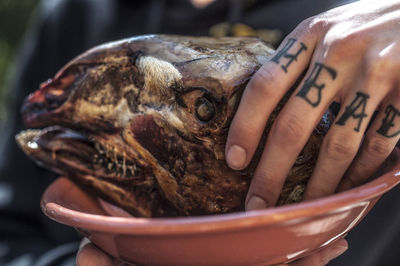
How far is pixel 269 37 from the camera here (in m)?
1.38

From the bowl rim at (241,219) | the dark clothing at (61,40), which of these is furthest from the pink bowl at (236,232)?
the dark clothing at (61,40)

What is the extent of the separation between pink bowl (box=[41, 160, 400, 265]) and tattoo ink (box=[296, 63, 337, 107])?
13 cm

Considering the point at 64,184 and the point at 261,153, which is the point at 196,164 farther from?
the point at 64,184

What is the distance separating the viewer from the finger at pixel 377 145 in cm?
55

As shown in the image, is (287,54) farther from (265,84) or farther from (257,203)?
(257,203)

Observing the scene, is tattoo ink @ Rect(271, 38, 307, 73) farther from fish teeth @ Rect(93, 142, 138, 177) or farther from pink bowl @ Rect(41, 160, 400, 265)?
fish teeth @ Rect(93, 142, 138, 177)

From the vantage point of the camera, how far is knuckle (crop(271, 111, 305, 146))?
54cm

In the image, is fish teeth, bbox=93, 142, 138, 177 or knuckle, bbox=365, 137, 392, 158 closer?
knuckle, bbox=365, 137, 392, 158

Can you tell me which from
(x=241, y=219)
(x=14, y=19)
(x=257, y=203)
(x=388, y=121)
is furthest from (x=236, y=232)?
(x=14, y=19)

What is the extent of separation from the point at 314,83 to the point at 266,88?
62 mm

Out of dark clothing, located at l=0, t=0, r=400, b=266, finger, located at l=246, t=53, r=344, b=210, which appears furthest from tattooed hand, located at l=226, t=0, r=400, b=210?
dark clothing, located at l=0, t=0, r=400, b=266

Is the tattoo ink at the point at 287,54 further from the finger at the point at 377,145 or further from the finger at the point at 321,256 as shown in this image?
the finger at the point at 321,256

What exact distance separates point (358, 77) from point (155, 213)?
Result: 410 millimetres

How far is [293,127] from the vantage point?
0.54 metres
